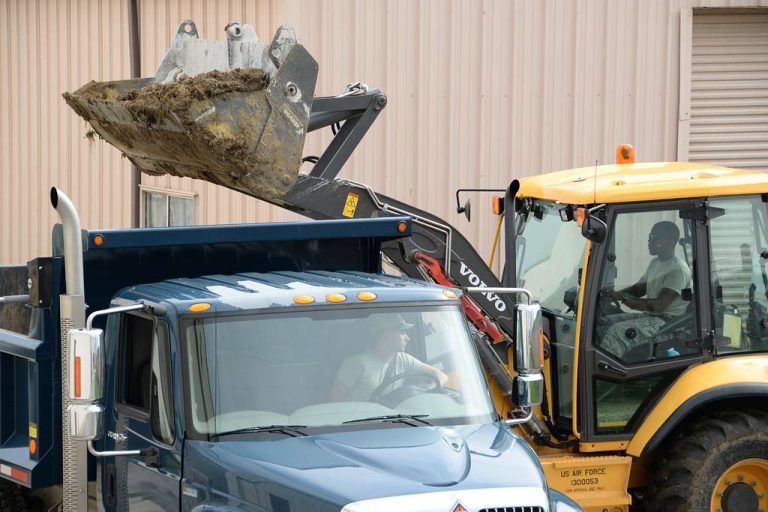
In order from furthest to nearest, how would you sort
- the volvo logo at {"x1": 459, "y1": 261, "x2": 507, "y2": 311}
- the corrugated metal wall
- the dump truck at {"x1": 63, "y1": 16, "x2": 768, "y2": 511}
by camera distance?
the corrugated metal wall
the volvo logo at {"x1": 459, "y1": 261, "x2": 507, "y2": 311}
the dump truck at {"x1": 63, "y1": 16, "x2": 768, "y2": 511}

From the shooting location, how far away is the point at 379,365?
620 centimetres

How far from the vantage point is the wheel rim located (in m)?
8.49

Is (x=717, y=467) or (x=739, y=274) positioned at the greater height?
(x=739, y=274)

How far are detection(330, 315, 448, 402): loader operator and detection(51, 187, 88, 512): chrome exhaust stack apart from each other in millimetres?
1362

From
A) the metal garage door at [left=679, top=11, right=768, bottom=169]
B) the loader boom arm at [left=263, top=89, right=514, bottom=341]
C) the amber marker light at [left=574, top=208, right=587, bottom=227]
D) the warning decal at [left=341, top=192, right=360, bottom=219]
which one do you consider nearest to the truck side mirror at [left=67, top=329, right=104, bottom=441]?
the loader boom arm at [left=263, top=89, right=514, bottom=341]

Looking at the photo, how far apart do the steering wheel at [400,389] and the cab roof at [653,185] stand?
8.98 feet

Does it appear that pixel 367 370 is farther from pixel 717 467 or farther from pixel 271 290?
pixel 717 467

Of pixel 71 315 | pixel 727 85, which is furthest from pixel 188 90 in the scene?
pixel 727 85

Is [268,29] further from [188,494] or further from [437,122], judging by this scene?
[188,494]

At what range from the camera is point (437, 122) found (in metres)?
14.4

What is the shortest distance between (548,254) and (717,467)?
74.5 inches

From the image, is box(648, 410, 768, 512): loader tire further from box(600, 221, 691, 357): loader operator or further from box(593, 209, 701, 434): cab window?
box(600, 221, 691, 357): loader operator

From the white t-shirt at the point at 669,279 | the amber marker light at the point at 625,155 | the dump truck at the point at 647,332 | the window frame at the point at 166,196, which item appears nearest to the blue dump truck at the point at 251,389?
the dump truck at the point at 647,332

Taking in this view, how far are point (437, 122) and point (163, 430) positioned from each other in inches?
347
